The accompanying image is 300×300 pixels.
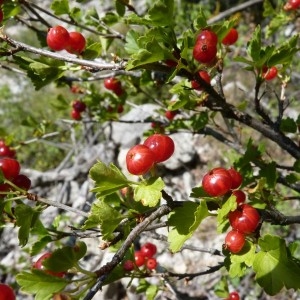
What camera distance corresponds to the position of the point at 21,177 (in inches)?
56.2

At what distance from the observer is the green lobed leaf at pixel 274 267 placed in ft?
3.87

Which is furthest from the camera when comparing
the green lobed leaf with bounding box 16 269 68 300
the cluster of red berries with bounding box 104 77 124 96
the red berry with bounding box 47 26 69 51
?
the cluster of red berries with bounding box 104 77 124 96

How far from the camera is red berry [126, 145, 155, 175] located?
1.16 m

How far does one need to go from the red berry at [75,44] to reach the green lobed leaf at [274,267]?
42.6 inches

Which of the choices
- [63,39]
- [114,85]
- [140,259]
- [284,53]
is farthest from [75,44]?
[140,259]

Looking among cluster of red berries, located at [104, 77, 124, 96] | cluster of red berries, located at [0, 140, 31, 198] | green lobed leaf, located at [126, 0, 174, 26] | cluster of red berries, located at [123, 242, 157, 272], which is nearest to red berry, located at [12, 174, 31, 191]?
cluster of red berries, located at [0, 140, 31, 198]

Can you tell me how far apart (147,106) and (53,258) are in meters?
5.84

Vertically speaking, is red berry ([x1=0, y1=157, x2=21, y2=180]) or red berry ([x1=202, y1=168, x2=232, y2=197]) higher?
red berry ([x1=202, y1=168, x2=232, y2=197])

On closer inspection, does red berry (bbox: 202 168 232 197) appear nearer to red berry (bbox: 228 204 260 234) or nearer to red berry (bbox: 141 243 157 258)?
red berry (bbox: 228 204 260 234)

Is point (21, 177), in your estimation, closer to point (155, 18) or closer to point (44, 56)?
point (44, 56)

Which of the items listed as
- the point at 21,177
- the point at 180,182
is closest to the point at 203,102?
the point at 21,177

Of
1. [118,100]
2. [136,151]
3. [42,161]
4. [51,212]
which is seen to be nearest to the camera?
[136,151]

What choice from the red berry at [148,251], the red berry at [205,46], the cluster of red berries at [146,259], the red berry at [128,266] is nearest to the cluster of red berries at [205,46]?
the red berry at [205,46]

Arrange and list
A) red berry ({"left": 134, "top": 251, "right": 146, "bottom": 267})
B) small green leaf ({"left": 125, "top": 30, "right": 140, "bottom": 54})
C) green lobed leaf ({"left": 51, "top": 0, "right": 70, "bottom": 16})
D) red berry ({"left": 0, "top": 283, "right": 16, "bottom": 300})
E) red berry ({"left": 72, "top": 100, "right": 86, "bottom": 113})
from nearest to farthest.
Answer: red berry ({"left": 0, "top": 283, "right": 16, "bottom": 300}) → small green leaf ({"left": 125, "top": 30, "right": 140, "bottom": 54}) → green lobed leaf ({"left": 51, "top": 0, "right": 70, "bottom": 16}) → red berry ({"left": 134, "top": 251, "right": 146, "bottom": 267}) → red berry ({"left": 72, "top": 100, "right": 86, "bottom": 113})
